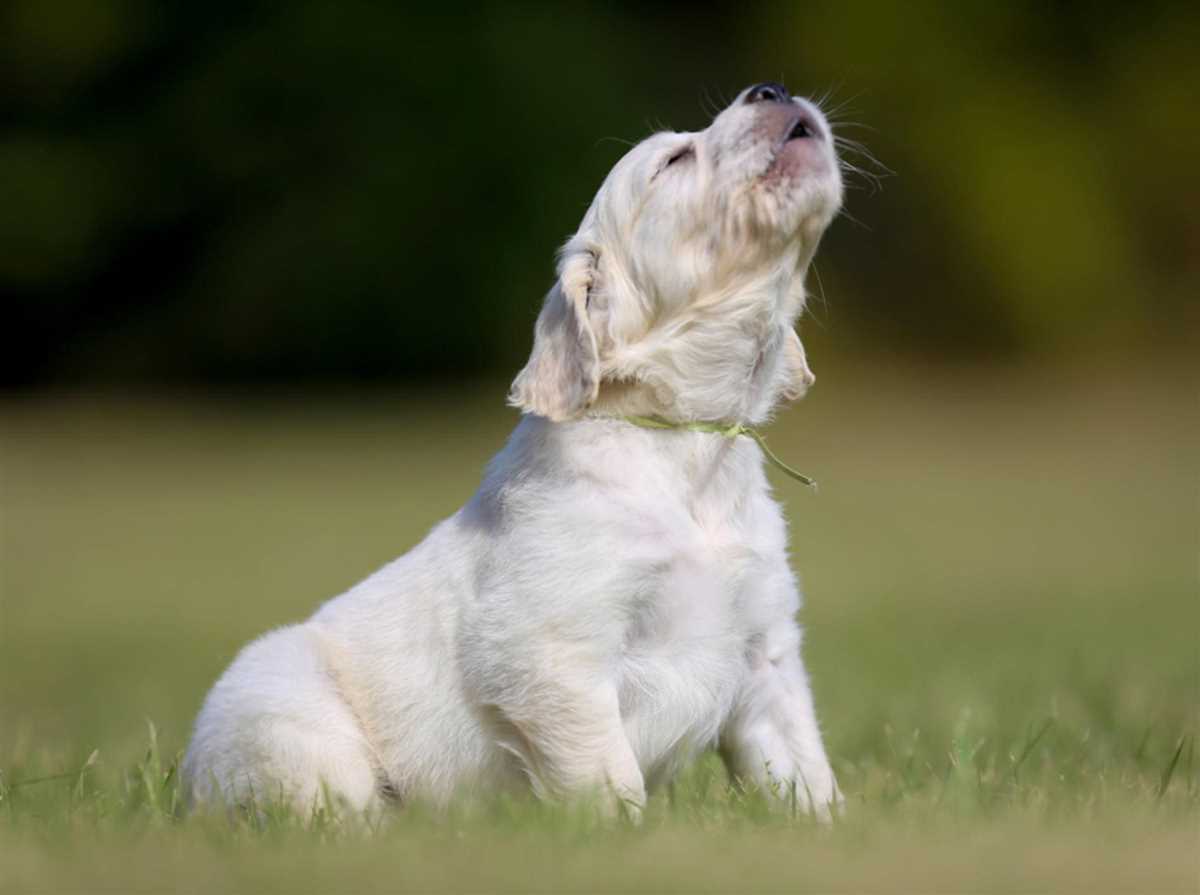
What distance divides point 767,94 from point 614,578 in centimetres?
145

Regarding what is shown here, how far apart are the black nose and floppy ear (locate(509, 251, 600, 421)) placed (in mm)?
654

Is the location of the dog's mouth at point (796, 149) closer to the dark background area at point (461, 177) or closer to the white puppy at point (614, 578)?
the white puppy at point (614, 578)

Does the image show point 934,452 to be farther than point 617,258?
Yes

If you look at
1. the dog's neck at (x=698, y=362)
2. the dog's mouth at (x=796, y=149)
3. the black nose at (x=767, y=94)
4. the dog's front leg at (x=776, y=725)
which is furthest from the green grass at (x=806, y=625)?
the black nose at (x=767, y=94)

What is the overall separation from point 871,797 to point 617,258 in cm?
153

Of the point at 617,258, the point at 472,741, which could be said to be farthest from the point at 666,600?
the point at 617,258

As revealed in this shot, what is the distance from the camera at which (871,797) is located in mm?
→ 4520

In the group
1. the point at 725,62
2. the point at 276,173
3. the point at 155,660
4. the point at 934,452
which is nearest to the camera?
Answer: the point at 155,660

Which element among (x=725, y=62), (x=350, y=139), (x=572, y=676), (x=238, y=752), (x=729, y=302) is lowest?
(x=238, y=752)

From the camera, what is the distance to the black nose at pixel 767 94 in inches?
192

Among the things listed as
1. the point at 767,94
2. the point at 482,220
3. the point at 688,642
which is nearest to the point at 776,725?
the point at 688,642

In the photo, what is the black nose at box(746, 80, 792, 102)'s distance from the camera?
4.88m

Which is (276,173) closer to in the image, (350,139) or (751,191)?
(350,139)

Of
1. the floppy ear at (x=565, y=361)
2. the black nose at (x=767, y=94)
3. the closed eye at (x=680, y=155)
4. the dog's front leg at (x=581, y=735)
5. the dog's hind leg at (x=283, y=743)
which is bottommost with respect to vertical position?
the dog's hind leg at (x=283, y=743)
